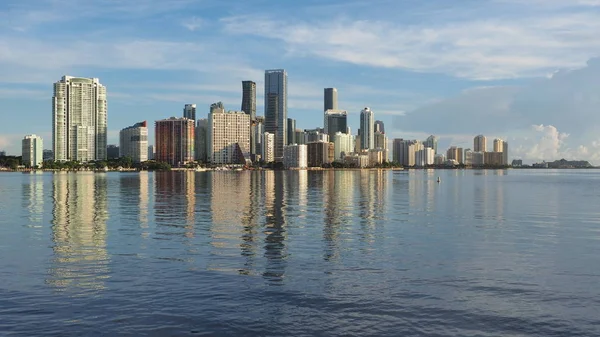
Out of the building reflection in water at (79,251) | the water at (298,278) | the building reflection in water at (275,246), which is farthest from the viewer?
the building reflection in water at (275,246)

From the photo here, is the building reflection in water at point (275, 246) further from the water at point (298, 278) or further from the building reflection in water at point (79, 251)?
the building reflection in water at point (79, 251)

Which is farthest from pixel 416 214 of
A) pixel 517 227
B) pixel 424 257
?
pixel 424 257

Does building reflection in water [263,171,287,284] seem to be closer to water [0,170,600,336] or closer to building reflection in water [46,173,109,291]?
water [0,170,600,336]

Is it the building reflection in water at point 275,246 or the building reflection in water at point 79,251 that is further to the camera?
the building reflection in water at point 275,246

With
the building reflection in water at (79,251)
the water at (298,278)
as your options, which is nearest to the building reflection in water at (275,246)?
the water at (298,278)

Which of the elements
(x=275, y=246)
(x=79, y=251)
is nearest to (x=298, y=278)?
(x=275, y=246)

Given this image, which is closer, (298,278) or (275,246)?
(298,278)

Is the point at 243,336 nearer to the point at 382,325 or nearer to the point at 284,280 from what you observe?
the point at 382,325

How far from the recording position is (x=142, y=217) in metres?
57.2

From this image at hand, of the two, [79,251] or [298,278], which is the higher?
[79,251]

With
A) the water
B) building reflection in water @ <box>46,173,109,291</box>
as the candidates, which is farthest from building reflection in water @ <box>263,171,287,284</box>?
building reflection in water @ <box>46,173,109,291</box>

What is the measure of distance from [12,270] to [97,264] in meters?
4.48

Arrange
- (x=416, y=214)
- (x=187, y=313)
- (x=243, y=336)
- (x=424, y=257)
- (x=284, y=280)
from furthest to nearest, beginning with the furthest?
(x=416, y=214) → (x=424, y=257) → (x=284, y=280) → (x=187, y=313) → (x=243, y=336)

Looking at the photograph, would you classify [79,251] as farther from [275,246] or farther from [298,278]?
[298,278]
